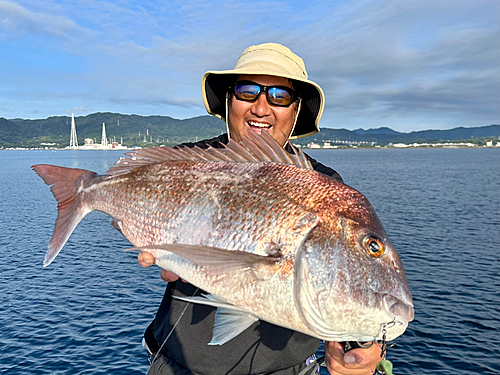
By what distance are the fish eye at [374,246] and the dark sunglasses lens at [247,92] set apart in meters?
2.48

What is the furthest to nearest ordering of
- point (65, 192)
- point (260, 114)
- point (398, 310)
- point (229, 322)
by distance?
point (260, 114), point (65, 192), point (229, 322), point (398, 310)

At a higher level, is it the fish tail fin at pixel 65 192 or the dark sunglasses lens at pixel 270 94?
the dark sunglasses lens at pixel 270 94

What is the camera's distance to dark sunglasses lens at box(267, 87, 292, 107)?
4363 millimetres

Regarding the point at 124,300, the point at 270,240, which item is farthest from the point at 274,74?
the point at 124,300

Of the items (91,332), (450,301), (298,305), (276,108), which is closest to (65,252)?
(91,332)

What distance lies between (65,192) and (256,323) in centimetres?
219

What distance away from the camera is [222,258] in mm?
2439

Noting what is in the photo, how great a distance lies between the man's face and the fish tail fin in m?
1.71

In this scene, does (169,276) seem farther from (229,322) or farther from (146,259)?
(229,322)

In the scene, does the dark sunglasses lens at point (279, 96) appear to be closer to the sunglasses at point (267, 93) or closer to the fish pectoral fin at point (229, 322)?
the sunglasses at point (267, 93)

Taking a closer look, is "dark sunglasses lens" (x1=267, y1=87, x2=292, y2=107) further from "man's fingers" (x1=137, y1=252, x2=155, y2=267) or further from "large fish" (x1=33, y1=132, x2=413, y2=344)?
"man's fingers" (x1=137, y1=252, x2=155, y2=267)

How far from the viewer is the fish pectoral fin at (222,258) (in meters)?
2.40

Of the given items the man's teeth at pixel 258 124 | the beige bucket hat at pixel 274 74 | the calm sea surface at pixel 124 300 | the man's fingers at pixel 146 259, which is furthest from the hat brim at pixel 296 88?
the calm sea surface at pixel 124 300

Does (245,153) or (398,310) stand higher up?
(245,153)
